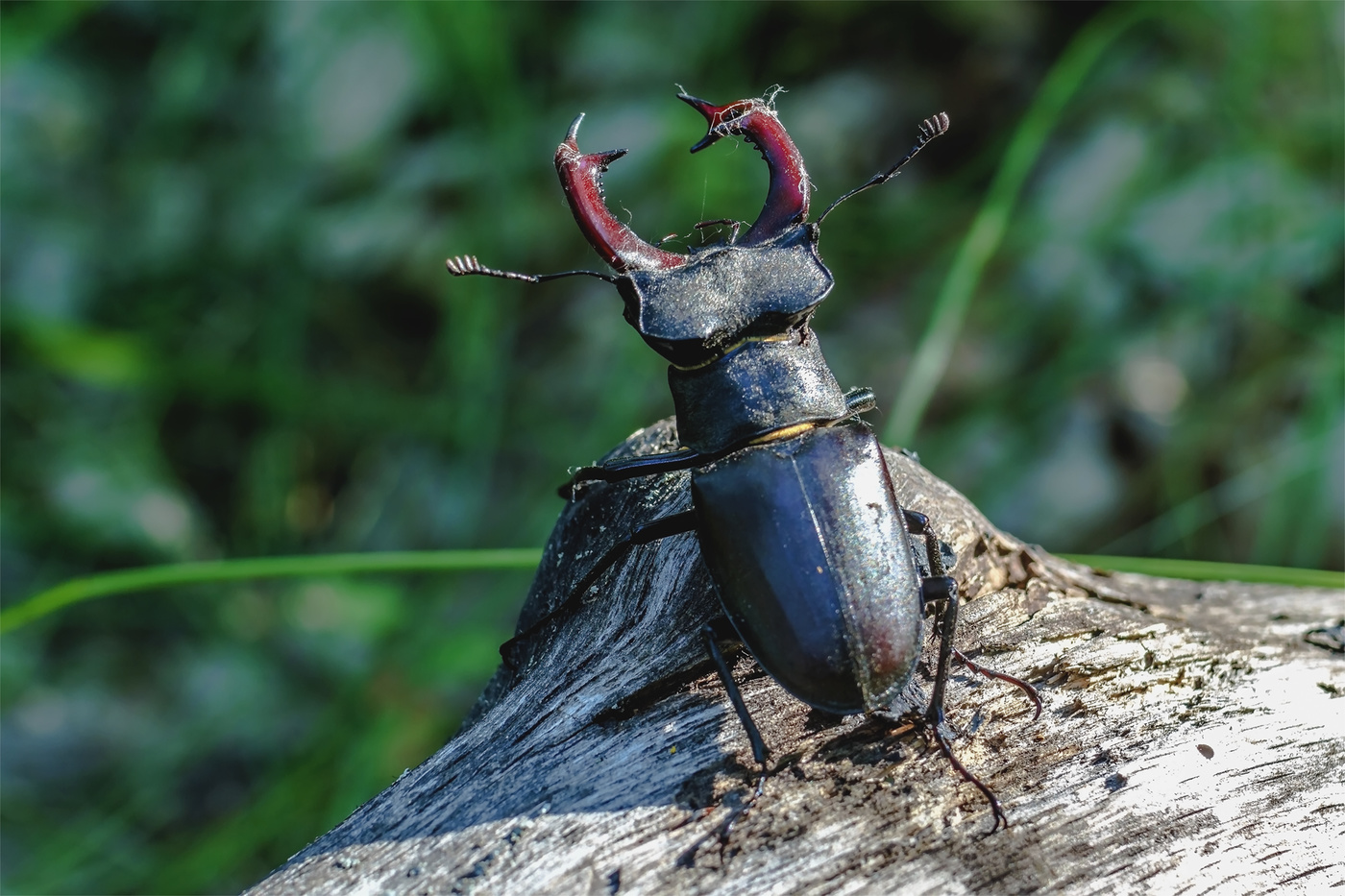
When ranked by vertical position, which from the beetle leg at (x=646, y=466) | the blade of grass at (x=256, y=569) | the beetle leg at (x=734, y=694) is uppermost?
the blade of grass at (x=256, y=569)

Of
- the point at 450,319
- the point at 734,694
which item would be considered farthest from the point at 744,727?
the point at 450,319

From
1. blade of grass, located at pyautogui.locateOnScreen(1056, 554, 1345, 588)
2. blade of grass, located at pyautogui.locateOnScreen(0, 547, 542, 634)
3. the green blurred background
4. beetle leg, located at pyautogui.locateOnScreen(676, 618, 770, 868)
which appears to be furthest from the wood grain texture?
the green blurred background

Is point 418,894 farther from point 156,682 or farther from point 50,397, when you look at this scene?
point 50,397

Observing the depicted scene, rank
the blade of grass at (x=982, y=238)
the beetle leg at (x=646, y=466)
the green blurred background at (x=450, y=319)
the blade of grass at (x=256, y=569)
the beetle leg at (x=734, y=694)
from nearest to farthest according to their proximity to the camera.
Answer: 1. the beetle leg at (x=734, y=694)
2. the beetle leg at (x=646, y=466)
3. the blade of grass at (x=256, y=569)
4. the blade of grass at (x=982, y=238)
5. the green blurred background at (x=450, y=319)

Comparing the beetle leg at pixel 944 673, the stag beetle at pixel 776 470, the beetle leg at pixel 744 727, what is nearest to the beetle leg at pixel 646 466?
the stag beetle at pixel 776 470

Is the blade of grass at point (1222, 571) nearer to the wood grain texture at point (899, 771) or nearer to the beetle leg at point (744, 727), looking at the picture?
the wood grain texture at point (899, 771)

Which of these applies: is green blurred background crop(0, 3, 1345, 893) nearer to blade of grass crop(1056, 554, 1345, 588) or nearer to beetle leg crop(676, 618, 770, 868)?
blade of grass crop(1056, 554, 1345, 588)
